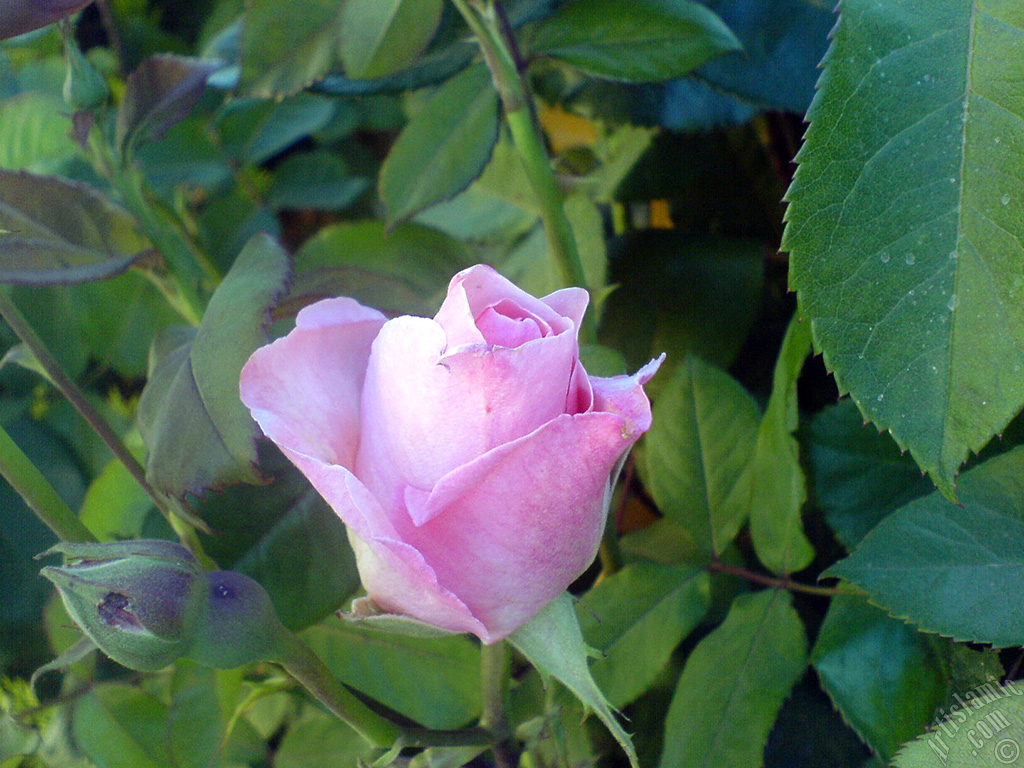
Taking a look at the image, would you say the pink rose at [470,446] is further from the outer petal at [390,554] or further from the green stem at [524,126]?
the green stem at [524,126]

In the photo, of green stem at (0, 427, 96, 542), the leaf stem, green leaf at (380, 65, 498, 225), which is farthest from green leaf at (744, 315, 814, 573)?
green stem at (0, 427, 96, 542)

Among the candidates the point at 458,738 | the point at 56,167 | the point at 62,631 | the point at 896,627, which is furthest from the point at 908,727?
the point at 56,167

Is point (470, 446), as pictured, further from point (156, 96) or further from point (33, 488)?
point (156, 96)

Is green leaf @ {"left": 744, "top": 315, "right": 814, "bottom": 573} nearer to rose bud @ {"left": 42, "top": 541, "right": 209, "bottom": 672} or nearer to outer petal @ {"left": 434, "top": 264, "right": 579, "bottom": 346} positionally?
outer petal @ {"left": 434, "top": 264, "right": 579, "bottom": 346}

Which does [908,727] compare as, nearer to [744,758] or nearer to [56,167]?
[744,758]

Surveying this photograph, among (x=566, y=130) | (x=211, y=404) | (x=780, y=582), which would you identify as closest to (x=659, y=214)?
(x=566, y=130)

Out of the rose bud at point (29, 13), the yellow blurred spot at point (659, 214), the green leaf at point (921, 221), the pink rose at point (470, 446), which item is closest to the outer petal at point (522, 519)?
the pink rose at point (470, 446)
